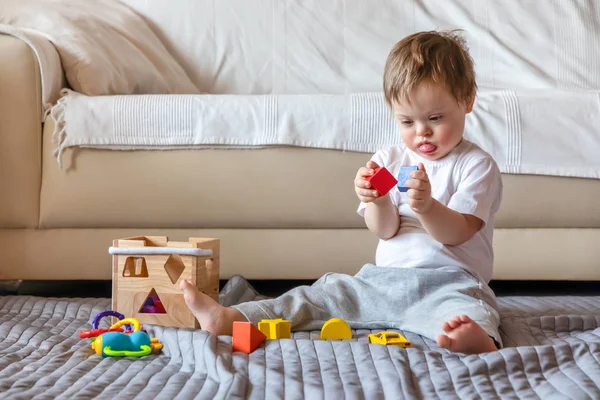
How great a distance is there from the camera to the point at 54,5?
204 cm

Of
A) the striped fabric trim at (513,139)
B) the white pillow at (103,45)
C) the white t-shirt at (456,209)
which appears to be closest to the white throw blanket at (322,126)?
the striped fabric trim at (513,139)

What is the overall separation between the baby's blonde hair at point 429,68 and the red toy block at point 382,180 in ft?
0.48

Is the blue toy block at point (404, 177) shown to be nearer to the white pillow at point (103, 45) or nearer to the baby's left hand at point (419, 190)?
the baby's left hand at point (419, 190)

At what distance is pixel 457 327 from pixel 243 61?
56.2 inches

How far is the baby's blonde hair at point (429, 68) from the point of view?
123 centimetres

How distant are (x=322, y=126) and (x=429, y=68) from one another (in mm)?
505

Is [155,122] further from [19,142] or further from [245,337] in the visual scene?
[245,337]

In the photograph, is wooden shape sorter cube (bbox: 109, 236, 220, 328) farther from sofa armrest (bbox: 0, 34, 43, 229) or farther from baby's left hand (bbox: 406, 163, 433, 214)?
sofa armrest (bbox: 0, 34, 43, 229)

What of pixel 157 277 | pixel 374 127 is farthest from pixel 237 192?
pixel 157 277

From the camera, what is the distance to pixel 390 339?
1.12 m

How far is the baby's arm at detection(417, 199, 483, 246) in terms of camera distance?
119 cm

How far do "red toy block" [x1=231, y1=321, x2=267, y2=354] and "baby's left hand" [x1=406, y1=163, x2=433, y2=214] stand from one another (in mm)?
315

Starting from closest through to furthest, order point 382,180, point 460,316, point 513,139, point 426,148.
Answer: point 460,316, point 382,180, point 426,148, point 513,139

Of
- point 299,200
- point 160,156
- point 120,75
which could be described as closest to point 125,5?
point 120,75
